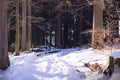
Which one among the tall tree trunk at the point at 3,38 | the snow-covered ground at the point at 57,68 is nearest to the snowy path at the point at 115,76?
the snow-covered ground at the point at 57,68

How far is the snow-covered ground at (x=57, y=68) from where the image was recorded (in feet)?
39.7

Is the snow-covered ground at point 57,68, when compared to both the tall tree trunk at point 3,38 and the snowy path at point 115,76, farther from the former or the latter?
the snowy path at point 115,76

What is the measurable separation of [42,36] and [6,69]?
2387 centimetres

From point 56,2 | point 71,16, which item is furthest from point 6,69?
point 71,16

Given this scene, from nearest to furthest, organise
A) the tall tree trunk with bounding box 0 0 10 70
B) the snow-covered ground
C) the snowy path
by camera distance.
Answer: the snowy path < the snow-covered ground < the tall tree trunk with bounding box 0 0 10 70

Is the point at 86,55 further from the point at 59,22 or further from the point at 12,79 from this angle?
the point at 59,22

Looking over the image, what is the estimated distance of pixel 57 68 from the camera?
1334cm

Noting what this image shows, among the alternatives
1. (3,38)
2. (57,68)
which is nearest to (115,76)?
(57,68)

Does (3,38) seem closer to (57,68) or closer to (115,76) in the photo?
(57,68)

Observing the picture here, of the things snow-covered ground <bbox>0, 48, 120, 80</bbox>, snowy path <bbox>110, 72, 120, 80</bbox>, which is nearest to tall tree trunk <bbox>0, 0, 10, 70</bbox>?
snow-covered ground <bbox>0, 48, 120, 80</bbox>

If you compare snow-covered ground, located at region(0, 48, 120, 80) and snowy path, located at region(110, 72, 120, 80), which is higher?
snowy path, located at region(110, 72, 120, 80)

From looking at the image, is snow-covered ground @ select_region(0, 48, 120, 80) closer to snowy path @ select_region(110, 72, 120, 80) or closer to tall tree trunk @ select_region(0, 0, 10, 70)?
tall tree trunk @ select_region(0, 0, 10, 70)

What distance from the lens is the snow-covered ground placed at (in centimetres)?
1209

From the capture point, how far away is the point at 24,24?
78.3ft
